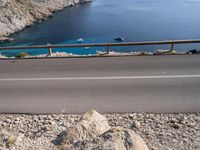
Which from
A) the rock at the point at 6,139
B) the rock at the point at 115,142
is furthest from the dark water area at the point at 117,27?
the rock at the point at 115,142

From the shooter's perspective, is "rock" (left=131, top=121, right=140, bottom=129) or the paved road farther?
the paved road

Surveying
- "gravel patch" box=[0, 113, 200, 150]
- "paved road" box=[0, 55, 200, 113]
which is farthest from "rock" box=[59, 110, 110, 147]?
"paved road" box=[0, 55, 200, 113]

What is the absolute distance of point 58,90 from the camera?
37.5ft

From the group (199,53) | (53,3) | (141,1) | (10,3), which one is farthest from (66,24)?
(199,53)

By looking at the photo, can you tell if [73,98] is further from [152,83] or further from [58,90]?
[152,83]

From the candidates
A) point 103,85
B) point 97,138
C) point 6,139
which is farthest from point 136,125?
point 6,139

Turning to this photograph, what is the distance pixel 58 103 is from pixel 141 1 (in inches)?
4363

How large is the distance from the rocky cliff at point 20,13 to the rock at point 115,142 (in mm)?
62993

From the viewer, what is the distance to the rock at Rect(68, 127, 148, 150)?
20.1ft

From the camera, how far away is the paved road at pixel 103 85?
32.7 feet

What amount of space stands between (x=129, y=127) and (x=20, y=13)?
72.1 m

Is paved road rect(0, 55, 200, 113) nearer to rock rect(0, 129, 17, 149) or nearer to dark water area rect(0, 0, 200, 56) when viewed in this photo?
rock rect(0, 129, 17, 149)

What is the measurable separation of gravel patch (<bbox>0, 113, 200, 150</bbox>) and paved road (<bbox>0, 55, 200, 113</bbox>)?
21.2 inches

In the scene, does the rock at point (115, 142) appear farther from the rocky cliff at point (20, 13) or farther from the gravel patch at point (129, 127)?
the rocky cliff at point (20, 13)
